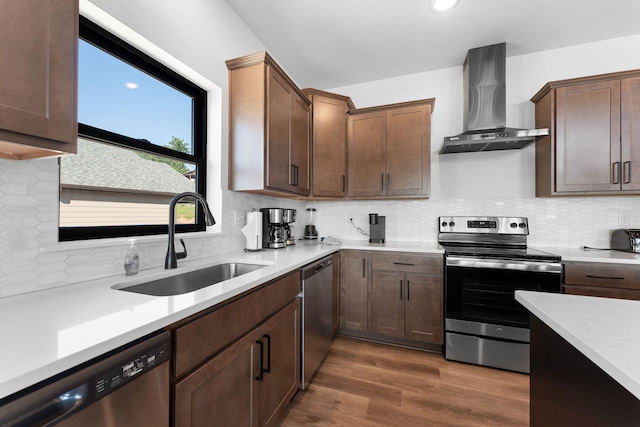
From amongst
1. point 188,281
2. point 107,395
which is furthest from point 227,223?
point 107,395

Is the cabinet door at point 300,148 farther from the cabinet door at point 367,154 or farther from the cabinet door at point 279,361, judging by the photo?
the cabinet door at point 279,361

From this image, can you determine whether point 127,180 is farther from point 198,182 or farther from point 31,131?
point 31,131

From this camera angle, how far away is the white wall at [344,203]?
102cm

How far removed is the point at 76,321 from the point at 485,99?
3302 mm

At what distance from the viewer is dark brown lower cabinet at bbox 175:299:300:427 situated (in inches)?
35.5

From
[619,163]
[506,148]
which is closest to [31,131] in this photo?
[506,148]

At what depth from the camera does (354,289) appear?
8.60 ft

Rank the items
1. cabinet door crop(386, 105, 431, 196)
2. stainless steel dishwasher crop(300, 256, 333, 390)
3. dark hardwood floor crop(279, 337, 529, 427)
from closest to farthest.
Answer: dark hardwood floor crop(279, 337, 529, 427) < stainless steel dishwasher crop(300, 256, 333, 390) < cabinet door crop(386, 105, 431, 196)

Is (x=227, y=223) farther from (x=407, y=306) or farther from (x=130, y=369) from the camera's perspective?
(x=407, y=306)

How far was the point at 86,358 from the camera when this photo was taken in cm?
59

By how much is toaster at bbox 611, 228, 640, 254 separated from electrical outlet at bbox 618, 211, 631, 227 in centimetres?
7

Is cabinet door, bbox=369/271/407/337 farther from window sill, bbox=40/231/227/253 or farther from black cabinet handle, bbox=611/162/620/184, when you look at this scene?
black cabinet handle, bbox=611/162/620/184

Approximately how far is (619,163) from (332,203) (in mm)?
2619

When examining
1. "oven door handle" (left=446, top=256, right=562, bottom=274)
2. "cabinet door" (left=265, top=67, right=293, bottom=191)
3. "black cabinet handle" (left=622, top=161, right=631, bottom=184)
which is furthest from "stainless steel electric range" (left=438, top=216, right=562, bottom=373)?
"cabinet door" (left=265, top=67, right=293, bottom=191)
